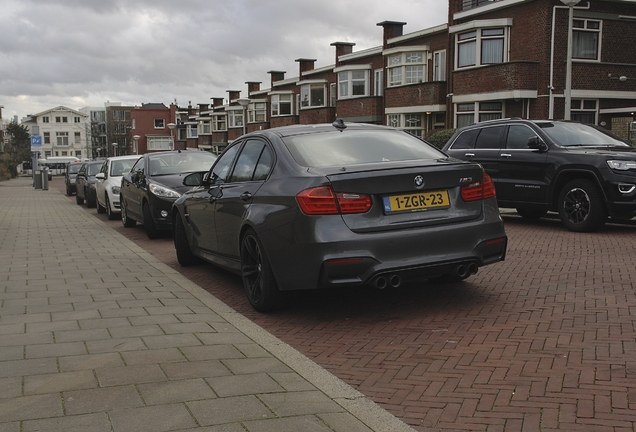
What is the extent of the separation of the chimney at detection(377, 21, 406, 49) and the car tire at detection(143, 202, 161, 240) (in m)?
29.0

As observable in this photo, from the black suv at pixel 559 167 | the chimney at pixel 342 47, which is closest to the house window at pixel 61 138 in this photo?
the chimney at pixel 342 47

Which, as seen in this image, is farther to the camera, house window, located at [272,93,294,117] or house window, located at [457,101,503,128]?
house window, located at [272,93,294,117]

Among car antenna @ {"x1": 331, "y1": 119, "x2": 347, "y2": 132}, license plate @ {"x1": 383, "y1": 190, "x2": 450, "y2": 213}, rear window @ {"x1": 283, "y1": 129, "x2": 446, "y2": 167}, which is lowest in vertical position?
license plate @ {"x1": 383, "y1": 190, "x2": 450, "y2": 213}

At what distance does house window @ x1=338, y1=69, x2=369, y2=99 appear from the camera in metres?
41.8

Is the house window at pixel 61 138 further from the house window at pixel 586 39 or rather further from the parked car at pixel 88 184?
the house window at pixel 586 39

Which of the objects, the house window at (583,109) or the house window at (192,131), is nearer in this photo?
the house window at (583,109)

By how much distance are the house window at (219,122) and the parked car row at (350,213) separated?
71.2 metres

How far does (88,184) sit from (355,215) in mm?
19183

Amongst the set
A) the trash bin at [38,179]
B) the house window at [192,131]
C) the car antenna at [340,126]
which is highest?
the house window at [192,131]

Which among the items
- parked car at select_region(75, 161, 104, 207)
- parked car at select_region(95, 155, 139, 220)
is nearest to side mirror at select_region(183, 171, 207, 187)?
parked car at select_region(95, 155, 139, 220)

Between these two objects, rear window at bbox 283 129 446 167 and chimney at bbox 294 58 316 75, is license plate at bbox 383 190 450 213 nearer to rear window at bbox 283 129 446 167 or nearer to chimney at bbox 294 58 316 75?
rear window at bbox 283 129 446 167

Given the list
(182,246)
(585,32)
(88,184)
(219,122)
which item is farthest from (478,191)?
(219,122)

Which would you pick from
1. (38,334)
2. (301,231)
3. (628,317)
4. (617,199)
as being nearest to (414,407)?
(301,231)

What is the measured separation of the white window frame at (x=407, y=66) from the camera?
35750 millimetres
